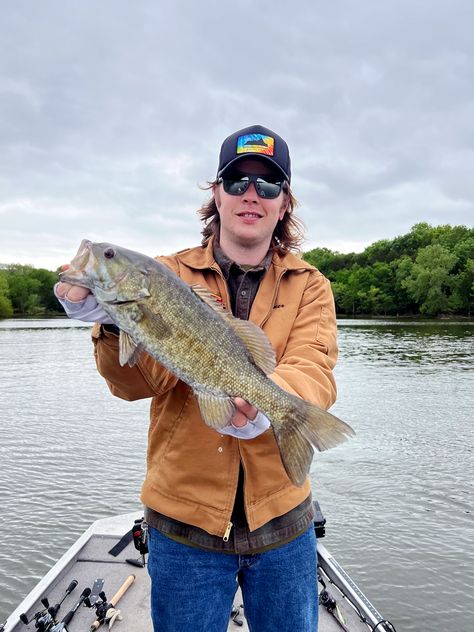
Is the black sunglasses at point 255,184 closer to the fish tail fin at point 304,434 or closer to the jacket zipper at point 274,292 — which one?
the jacket zipper at point 274,292

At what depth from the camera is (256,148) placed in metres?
3.40

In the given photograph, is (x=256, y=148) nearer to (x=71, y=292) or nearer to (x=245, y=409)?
(x=71, y=292)

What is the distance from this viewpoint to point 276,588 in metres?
3.04

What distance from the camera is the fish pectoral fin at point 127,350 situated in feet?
9.17

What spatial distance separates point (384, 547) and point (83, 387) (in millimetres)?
19800

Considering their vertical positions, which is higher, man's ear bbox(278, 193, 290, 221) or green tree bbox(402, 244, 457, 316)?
green tree bbox(402, 244, 457, 316)

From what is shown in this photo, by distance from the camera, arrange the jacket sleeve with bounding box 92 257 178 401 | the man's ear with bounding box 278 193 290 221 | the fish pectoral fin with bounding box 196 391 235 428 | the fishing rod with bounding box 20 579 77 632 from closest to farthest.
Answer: the fish pectoral fin with bounding box 196 391 235 428, the jacket sleeve with bounding box 92 257 178 401, the man's ear with bounding box 278 193 290 221, the fishing rod with bounding box 20 579 77 632

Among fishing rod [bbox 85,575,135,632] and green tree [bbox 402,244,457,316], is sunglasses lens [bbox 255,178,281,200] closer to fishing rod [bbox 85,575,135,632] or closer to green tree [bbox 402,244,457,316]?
fishing rod [bbox 85,575,135,632]

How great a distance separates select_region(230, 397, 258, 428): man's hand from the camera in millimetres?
2869

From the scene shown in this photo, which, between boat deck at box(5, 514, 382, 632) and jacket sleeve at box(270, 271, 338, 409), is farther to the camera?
boat deck at box(5, 514, 382, 632)

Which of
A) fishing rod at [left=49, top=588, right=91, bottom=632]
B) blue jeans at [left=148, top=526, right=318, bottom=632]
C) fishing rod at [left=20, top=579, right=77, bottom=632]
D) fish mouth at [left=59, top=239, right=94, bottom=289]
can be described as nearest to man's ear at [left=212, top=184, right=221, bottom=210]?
fish mouth at [left=59, top=239, right=94, bottom=289]

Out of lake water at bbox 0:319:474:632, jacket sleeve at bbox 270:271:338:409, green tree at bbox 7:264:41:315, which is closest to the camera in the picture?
jacket sleeve at bbox 270:271:338:409

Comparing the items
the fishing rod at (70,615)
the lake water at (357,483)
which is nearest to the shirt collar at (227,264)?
the fishing rod at (70,615)

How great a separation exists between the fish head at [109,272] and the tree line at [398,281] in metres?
74.3
